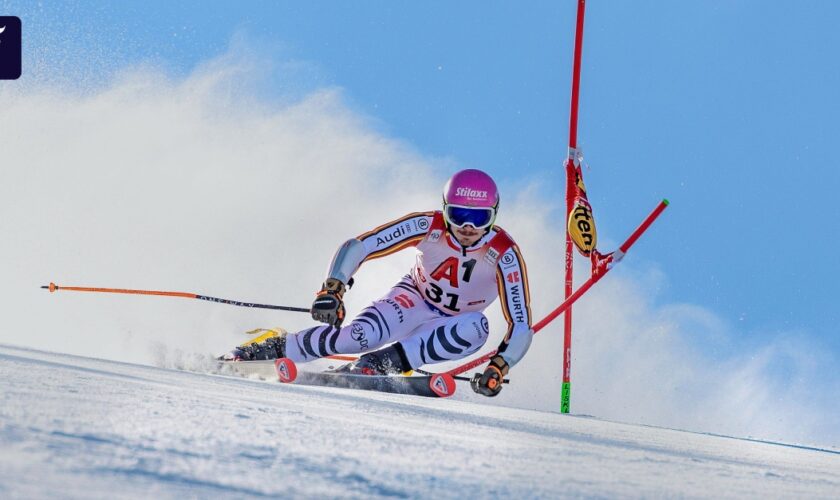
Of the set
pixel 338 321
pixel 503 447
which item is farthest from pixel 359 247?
pixel 503 447

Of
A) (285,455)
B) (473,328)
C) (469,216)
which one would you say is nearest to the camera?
(285,455)

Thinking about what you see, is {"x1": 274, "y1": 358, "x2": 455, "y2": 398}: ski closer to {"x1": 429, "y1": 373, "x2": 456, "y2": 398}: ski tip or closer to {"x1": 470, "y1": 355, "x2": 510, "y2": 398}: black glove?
{"x1": 429, "y1": 373, "x2": 456, "y2": 398}: ski tip

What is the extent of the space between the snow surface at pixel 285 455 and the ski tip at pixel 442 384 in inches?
143

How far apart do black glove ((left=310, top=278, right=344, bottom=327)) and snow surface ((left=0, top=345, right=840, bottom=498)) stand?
307cm

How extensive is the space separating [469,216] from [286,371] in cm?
184

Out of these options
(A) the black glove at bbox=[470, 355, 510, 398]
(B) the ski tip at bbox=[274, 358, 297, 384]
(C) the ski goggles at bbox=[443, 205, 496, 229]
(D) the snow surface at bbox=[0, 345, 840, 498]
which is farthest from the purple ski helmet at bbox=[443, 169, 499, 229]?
(D) the snow surface at bbox=[0, 345, 840, 498]

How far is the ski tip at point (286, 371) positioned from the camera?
7.94 meters

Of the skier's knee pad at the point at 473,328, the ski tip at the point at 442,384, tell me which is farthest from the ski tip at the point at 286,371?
the skier's knee pad at the point at 473,328

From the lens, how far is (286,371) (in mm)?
7941

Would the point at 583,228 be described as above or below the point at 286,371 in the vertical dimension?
above

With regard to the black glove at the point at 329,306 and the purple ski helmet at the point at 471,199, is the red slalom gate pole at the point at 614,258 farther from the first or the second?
the black glove at the point at 329,306

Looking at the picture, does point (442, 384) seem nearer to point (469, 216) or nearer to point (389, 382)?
point (389, 382)

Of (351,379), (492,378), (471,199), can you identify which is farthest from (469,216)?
(351,379)

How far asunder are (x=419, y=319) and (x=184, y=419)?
5.61 metres
